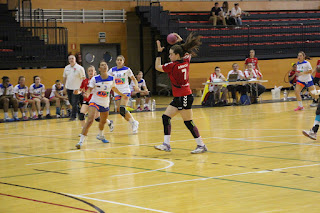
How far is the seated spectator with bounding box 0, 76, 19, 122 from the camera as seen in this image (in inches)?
764

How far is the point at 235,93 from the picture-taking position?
22531 mm

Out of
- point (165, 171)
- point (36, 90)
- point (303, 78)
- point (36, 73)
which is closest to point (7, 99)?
point (36, 90)

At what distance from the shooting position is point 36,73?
969 inches

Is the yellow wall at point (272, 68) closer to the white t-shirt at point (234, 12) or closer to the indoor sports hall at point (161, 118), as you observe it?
the indoor sports hall at point (161, 118)

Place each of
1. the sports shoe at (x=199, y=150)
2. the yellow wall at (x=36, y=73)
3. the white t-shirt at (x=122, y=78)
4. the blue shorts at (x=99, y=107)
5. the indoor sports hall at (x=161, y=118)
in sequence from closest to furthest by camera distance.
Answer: the indoor sports hall at (x=161, y=118), the sports shoe at (x=199, y=150), the blue shorts at (x=99, y=107), the white t-shirt at (x=122, y=78), the yellow wall at (x=36, y=73)

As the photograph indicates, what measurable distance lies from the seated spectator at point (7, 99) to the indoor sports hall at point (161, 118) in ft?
0.14

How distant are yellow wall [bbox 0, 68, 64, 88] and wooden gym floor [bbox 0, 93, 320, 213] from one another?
867 cm

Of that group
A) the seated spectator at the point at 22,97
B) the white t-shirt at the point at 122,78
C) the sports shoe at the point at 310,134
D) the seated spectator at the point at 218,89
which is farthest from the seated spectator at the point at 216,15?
the sports shoe at the point at 310,134

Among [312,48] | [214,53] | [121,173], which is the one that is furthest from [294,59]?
[121,173]

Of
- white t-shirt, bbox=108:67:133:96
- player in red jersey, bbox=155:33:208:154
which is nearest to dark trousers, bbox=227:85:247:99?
white t-shirt, bbox=108:67:133:96

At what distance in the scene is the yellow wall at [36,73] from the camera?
23812 mm

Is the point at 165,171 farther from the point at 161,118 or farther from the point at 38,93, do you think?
the point at 38,93

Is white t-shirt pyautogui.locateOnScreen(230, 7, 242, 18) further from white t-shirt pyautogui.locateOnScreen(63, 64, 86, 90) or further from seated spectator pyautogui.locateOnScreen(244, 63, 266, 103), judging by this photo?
white t-shirt pyautogui.locateOnScreen(63, 64, 86, 90)

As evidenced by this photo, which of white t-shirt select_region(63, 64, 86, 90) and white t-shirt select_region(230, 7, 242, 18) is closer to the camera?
white t-shirt select_region(63, 64, 86, 90)
